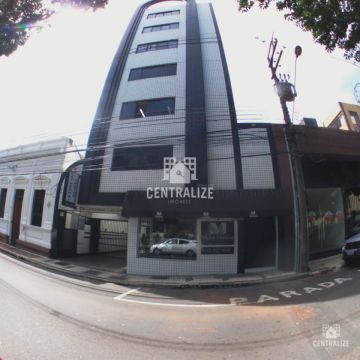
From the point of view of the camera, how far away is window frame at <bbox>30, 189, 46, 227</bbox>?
66.1 feet

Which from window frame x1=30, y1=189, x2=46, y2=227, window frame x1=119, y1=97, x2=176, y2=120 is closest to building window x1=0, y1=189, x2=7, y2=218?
window frame x1=30, y1=189, x2=46, y2=227

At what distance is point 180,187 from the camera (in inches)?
589

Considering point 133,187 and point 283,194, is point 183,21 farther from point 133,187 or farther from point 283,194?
point 283,194

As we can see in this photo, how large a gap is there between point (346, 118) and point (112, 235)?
66.5 feet

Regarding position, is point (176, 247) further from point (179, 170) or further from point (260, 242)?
point (260, 242)

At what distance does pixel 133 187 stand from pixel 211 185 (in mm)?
3681

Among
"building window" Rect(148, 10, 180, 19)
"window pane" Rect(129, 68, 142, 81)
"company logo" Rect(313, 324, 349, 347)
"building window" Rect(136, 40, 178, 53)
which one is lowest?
"company logo" Rect(313, 324, 349, 347)

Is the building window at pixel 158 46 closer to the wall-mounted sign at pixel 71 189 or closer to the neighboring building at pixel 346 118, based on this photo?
the wall-mounted sign at pixel 71 189

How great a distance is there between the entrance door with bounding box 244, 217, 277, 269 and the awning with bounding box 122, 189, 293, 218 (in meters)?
1.22

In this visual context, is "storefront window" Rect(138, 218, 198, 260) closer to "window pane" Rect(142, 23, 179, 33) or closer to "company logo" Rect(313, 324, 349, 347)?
"company logo" Rect(313, 324, 349, 347)

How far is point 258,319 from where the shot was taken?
7.46m

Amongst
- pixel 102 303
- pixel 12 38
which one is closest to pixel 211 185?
pixel 102 303

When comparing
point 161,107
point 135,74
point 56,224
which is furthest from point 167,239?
point 135,74

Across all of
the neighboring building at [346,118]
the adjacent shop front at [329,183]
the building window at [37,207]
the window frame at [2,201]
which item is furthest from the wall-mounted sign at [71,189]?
the neighboring building at [346,118]
